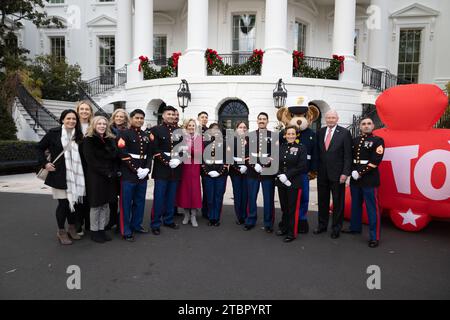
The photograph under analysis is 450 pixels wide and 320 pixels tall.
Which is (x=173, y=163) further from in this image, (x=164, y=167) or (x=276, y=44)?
(x=276, y=44)

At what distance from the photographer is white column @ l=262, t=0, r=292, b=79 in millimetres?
14695

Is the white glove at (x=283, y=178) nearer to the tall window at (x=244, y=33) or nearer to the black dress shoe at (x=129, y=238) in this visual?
the black dress shoe at (x=129, y=238)

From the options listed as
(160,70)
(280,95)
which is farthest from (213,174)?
(160,70)

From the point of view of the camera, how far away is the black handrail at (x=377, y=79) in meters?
16.8

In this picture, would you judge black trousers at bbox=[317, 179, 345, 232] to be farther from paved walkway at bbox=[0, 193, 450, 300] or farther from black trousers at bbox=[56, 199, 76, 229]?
black trousers at bbox=[56, 199, 76, 229]

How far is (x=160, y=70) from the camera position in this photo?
656 inches

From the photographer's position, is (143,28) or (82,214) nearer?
(82,214)

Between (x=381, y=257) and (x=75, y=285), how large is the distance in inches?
150

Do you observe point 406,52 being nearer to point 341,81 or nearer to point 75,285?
point 341,81

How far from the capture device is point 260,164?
551cm

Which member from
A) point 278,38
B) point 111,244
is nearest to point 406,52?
point 278,38

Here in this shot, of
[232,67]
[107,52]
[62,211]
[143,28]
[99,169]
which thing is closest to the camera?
[99,169]

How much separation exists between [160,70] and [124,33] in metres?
5.01

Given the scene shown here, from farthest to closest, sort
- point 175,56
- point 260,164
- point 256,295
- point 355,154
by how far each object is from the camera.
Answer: point 175,56
point 260,164
point 355,154
point 256,295
